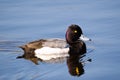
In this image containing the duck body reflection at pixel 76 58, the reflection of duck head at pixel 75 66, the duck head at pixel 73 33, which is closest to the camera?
the reflection of duck head at pixel 75 66

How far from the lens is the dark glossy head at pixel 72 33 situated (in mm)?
13203

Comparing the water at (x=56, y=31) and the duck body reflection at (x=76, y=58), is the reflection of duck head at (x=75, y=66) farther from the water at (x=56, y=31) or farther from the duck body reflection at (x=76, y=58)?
the water at (x=56, y=31)

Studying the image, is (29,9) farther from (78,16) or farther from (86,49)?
(86,49)

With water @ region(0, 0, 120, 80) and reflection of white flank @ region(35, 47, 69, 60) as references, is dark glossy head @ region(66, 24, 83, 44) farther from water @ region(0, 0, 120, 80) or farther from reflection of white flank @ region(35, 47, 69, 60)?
reflection of white flank @ region(35, 47, 69, 60)

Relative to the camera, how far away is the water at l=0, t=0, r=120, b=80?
35.1ft

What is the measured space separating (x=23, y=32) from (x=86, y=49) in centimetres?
204

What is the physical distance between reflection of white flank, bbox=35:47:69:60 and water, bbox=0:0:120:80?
1.79 feet

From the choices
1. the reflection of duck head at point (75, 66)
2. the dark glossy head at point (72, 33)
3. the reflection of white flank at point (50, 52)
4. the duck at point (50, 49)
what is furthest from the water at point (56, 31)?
the reflection of white flank at point (50, 52)

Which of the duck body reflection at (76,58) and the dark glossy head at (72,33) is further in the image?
the dark glossy head at (72,33)

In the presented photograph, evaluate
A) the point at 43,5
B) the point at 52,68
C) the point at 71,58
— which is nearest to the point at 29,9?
the point at 43,5

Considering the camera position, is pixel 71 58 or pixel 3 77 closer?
pixel 3 77

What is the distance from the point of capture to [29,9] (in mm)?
15789

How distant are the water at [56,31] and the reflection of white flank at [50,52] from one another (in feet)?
1.79

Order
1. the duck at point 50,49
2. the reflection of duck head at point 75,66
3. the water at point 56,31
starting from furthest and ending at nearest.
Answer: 1. the duck at point 50,49
2. the reflection of duck head at point 75,66
3. the water at point 56,31
